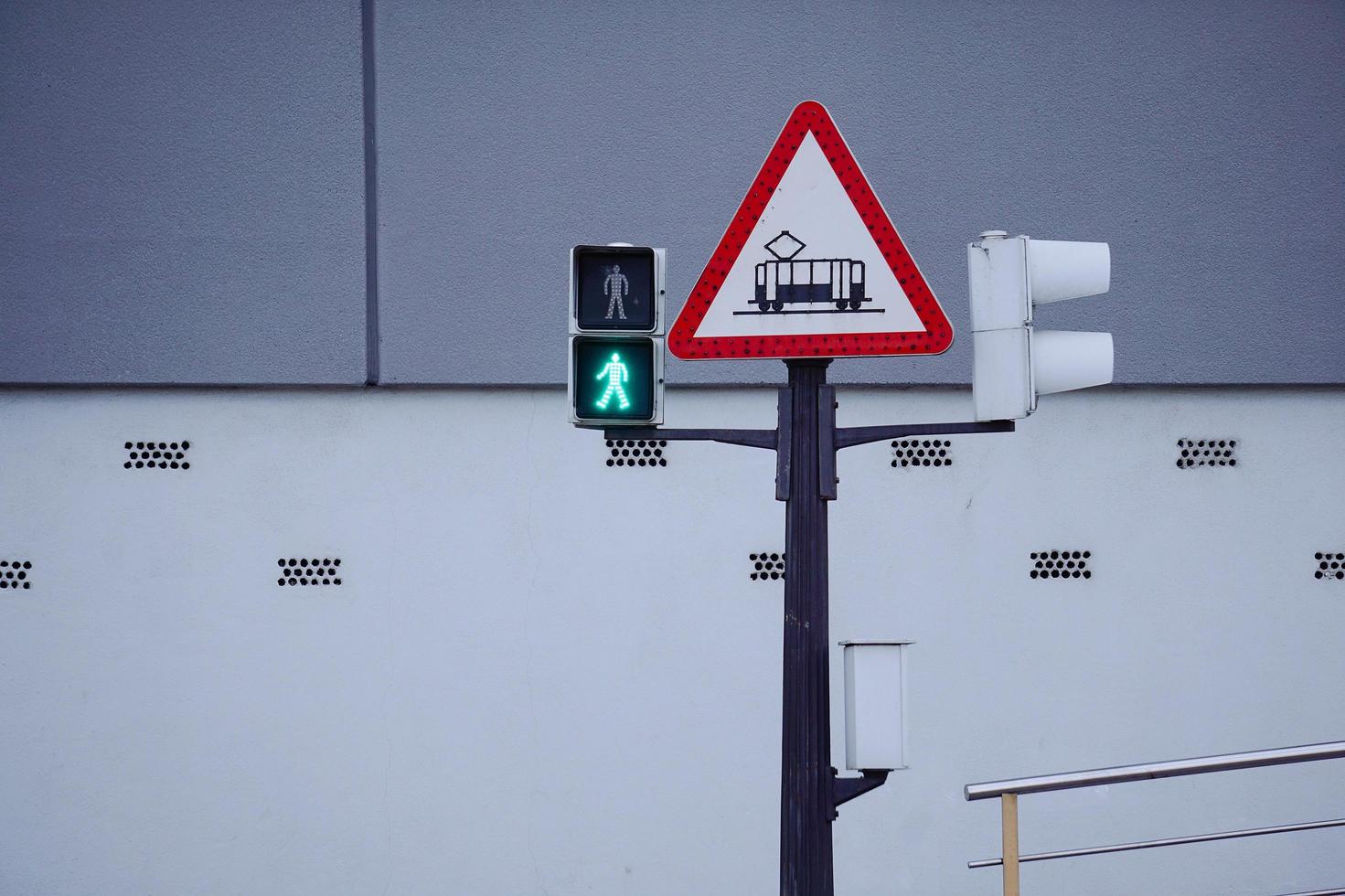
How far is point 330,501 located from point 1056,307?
382cm

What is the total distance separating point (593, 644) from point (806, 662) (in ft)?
7.35

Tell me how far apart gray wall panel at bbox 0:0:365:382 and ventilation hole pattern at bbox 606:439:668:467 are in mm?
1448

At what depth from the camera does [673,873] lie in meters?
5.90

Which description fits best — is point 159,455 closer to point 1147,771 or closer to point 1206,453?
point 1147,771

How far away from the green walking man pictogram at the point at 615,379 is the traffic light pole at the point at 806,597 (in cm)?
11

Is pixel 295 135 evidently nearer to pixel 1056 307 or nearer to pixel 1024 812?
pixel 1056 307

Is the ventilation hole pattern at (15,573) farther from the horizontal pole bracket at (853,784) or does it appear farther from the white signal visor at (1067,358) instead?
the white signal visor at (1067,358)

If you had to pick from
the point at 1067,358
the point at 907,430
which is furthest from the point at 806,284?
the point at 1067,358

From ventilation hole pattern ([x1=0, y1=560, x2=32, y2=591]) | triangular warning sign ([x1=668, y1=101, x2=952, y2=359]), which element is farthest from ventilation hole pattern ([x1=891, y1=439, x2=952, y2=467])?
ventilation hole pattern ([x1=0, y1=560, x2=32, y2=591])

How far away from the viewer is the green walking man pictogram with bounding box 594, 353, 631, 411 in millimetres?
→ 3877

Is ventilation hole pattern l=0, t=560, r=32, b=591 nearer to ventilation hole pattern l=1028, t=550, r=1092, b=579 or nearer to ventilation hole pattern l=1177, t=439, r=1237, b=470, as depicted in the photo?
ventilation hole pattern l=1028, t=550, r=1092, b=579

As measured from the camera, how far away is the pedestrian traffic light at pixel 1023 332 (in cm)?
368

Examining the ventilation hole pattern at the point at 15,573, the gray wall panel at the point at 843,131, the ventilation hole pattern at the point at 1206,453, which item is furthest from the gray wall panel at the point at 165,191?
the ventilation hole pattern at the point at 1206,453

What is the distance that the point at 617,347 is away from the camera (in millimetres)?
3891
